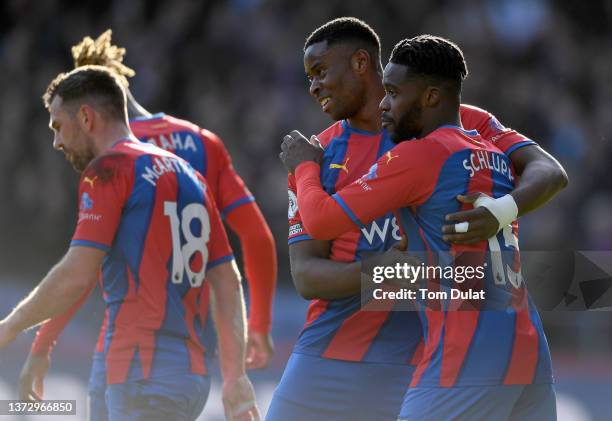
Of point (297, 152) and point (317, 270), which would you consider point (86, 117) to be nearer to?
point (297, 152)

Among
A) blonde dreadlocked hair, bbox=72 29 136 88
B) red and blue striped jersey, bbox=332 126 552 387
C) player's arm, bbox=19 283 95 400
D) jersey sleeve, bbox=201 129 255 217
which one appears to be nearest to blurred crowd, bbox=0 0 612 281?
blonde dreadlocked hair, bbox=72 29 136 88

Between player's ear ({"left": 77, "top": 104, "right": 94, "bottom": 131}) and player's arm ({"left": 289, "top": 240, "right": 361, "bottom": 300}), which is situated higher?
player's ear ({"left": 77, "top": 104, "right": 94, "bottom": 131})

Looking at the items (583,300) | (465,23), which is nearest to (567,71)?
(465,23)

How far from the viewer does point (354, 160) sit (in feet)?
14.6

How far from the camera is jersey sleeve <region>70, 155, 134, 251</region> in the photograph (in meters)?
4.36

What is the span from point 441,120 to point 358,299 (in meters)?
0.93

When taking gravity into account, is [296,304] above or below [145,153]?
above

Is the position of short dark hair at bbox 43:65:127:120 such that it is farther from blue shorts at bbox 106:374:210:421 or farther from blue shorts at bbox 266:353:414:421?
blue shorts at bbox 266:353:414:421

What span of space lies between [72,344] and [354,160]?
277 inches

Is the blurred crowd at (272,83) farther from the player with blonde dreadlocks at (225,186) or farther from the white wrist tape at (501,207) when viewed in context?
the white wrist tape at (501,207)

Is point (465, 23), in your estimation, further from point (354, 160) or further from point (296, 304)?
point (354, 160)

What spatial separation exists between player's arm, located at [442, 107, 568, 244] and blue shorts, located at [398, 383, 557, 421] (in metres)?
0.49

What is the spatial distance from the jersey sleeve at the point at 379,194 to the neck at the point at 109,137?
114 centimetres

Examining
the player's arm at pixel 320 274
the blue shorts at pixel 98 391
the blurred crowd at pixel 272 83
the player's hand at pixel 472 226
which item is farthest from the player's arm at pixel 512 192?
the blurred crowd at pixel 272 83
